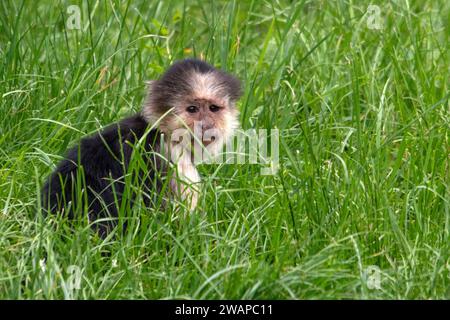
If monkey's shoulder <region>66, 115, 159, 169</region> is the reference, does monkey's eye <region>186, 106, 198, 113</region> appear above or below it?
above

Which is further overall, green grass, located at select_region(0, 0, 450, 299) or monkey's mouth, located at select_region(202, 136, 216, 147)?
monkey's mouth, located at select_region(202, 136, 216, 147)

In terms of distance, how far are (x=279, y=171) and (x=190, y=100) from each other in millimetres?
773

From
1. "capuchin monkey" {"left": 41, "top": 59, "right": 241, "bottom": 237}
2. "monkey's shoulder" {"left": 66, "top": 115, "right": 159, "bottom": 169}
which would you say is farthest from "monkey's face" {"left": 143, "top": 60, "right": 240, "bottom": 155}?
"monkey's shoulder" {"left": 66, "top": 115, "right": 159, "bottom": 169}

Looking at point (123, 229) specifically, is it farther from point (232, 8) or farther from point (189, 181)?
point (232, 8)

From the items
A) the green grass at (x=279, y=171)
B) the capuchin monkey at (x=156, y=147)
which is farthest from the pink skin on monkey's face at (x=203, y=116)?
the green grass at (x=279, y=171)

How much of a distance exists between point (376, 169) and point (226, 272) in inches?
53.4

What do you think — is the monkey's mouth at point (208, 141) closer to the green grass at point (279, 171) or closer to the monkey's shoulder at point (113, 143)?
the green grass at point (279, 171)

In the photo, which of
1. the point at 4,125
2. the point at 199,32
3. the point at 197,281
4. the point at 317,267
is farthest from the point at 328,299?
the point at 199,32

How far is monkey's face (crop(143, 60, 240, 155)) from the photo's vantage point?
6164mm

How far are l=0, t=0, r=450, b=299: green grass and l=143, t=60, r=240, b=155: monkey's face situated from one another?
11.0 inches

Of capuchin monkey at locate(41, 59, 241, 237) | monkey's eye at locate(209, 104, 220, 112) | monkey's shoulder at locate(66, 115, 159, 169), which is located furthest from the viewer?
monkey's eye at locate(209, 104, 220, 112)

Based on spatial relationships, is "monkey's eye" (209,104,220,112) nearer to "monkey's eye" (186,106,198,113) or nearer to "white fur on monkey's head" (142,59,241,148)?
"white fur on monkey's head" (142,59,241,148)

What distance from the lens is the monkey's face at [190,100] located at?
616cm

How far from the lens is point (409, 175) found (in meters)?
6.01
